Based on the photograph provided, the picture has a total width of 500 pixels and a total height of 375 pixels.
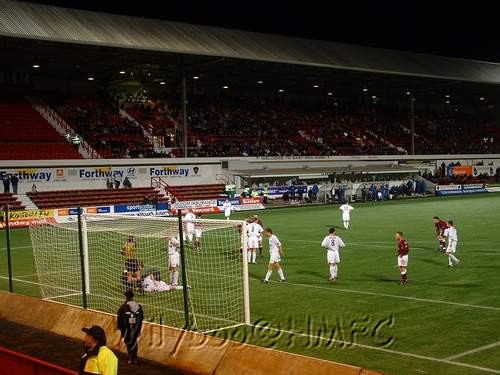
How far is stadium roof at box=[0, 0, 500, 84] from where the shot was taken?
39188mm

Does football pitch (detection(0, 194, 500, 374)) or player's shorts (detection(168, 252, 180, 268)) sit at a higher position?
player's shorts (detection(168, 252, 180, 268))

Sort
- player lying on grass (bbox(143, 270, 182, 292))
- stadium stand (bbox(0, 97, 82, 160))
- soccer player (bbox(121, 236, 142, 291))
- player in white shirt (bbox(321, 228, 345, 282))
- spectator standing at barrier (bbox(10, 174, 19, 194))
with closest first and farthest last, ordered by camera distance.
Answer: soccer player (bbox(121, 236, 142, 291)) → player lying on grass (bbox(143, 270, 182, 292)) → player in white shirt (bbox(321, 228, 345, 282)) → spectator standing at barrier (bbox(10, 174, 19, 194)) → stadium stand (bbox(0, 97, 82, 160))

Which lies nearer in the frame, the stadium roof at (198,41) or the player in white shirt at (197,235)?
the player in white shirt at (197,235)

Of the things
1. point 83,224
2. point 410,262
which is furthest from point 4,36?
point 410,262

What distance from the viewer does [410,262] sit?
21469 millimetres

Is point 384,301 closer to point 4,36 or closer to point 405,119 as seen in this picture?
point 4,36

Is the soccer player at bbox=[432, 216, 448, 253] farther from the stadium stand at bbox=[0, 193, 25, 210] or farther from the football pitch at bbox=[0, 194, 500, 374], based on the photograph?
the stadium stand at bbox=[0, 193, 25, 210]

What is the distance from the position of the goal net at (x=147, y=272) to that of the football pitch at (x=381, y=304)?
0.67 metres

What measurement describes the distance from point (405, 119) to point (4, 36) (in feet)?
164

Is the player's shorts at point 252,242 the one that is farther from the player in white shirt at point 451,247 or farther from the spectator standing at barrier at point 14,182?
the spectator standing at barrier at point 14,182

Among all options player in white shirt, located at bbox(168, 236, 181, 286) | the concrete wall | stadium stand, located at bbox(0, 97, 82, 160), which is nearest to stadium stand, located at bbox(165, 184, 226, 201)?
stadium stand, located at bbox(0, 97, 82, 160)

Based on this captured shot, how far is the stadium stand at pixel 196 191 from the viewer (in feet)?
159

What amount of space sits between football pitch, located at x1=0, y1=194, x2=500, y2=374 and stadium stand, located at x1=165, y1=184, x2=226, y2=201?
19.9m

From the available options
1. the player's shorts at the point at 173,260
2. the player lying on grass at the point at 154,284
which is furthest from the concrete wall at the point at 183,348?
the player's shorts at the point at 173,260
